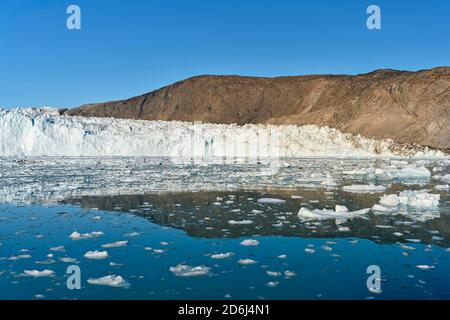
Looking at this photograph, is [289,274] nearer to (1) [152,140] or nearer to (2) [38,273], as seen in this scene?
(2) [38,273]

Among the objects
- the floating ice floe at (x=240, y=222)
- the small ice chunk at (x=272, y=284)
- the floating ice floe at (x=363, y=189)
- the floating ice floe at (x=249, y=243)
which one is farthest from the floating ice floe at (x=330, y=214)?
the floating ice floe at (x=363, y=189)

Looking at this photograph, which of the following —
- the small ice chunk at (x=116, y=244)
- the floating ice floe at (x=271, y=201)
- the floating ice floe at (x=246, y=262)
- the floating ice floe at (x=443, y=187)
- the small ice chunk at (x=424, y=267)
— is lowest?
the small ice chunk at (x=424, y=267)

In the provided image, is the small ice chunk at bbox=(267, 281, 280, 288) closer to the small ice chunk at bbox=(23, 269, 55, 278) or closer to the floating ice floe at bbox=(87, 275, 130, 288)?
the floating ice floe at bbox=(87, 275, 130, 288)

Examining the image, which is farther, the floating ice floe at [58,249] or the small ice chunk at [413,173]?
the small ice chunk at [413,173]

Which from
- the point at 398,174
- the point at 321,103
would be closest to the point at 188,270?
the point at 398,174

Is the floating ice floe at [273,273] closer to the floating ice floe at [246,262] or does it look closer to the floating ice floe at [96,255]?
the floating ice floe at [246,262]
